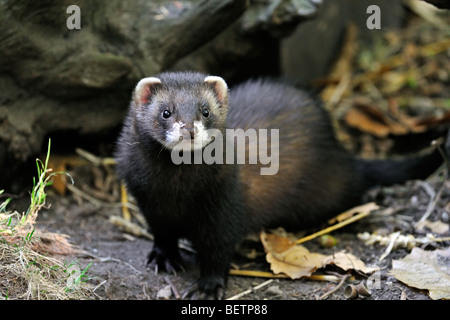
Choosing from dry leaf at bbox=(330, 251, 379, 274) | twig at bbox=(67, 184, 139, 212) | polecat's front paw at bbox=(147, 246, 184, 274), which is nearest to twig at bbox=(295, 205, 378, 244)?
dry leaf at bbox=(330, 251, 379, 274)

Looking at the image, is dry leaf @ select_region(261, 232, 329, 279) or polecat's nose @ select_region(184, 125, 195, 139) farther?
dry leaf @ select_region(261, 232, 329, 279)

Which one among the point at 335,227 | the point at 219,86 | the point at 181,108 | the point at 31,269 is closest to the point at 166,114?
the point at 181,108

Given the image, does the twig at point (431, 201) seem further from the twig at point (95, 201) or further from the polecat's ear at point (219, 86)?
the twig at point (95, 201)

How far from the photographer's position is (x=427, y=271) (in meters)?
3.53

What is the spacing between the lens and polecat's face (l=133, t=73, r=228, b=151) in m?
3.12

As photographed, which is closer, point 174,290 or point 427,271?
point 427,271

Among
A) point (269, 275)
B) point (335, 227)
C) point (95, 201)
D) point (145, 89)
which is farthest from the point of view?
point (95, 201)

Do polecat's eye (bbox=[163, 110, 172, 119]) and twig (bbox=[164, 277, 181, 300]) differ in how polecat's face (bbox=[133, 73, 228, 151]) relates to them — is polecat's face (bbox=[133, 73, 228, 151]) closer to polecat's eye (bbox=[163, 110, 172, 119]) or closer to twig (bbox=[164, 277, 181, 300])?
polecat's eye (bbox=[163, 110, 172, 119])

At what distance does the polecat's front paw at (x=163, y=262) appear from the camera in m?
3.93

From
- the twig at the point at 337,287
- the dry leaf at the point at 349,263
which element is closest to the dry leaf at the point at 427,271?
the dry leaf at the point at 349,263

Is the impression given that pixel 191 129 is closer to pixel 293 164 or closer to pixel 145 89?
pixel 145 89

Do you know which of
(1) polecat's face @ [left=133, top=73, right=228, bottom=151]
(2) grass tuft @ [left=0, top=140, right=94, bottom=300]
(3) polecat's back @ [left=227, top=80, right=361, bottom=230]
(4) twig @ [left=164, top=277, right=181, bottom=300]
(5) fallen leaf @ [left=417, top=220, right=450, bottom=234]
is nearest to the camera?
(2) grass tuft @ [left=0, top=140, right=94, bottom=300]

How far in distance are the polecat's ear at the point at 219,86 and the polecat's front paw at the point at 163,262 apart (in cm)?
121

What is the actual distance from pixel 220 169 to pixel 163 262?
0.86m
